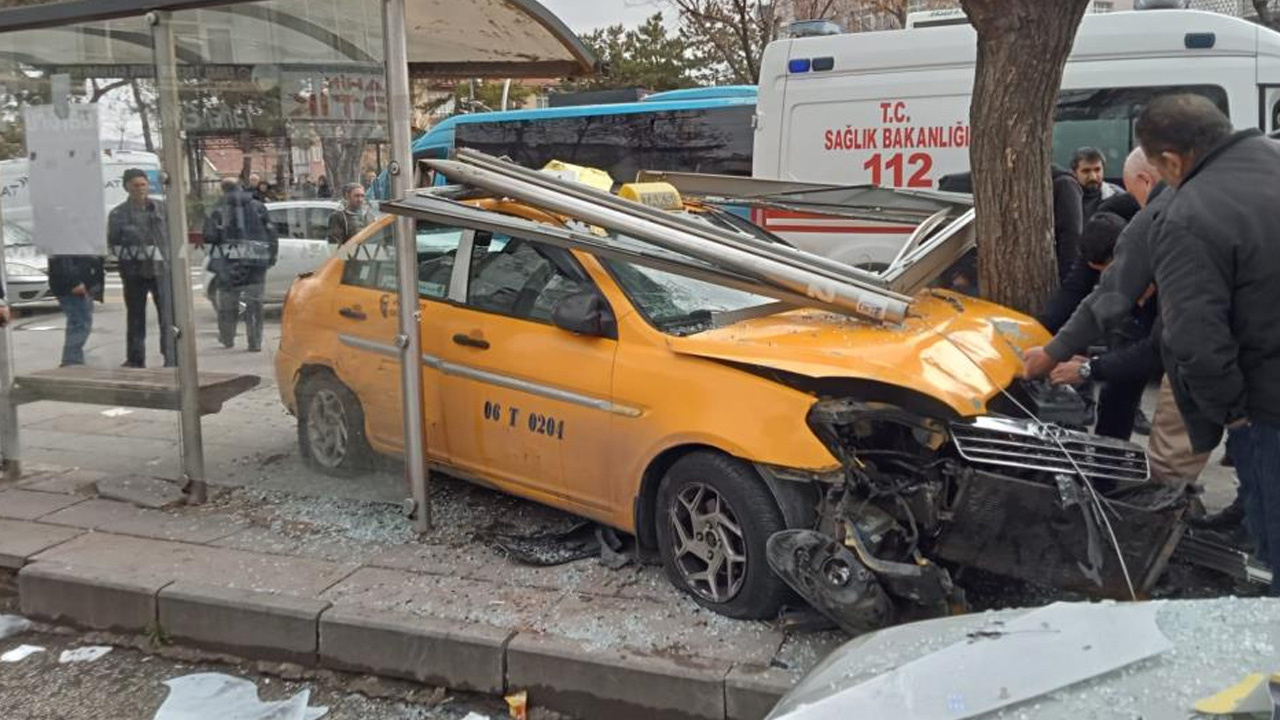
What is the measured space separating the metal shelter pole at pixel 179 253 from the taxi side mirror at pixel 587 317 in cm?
232

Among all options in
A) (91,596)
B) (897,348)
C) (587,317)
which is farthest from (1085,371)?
(91,596)

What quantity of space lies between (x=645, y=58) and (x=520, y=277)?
25614 millimetres

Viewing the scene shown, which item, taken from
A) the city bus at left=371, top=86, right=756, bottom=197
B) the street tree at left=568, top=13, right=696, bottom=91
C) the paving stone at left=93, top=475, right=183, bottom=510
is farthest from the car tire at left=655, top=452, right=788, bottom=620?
the street tree at left=568, top=13, right=696, bottom=91

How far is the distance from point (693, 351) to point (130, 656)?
265 cm

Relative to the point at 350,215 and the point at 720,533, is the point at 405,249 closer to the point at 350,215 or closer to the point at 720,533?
the point at 350,215

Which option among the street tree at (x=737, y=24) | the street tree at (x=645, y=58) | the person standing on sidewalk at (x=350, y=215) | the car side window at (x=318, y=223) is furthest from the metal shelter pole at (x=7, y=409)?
the street tree at (x=645, y=58)

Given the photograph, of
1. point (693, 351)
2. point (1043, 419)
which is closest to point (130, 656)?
point (693, 351)

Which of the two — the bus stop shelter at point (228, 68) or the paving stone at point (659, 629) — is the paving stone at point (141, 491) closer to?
the bus stop shelter at point (228, 68)

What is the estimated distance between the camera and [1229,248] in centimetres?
326

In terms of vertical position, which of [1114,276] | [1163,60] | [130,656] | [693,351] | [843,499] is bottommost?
[130,656]

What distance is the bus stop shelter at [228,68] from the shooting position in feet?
16.1

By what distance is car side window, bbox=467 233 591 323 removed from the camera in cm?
478

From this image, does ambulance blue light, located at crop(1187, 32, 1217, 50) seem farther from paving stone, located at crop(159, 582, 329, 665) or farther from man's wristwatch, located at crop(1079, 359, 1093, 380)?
paving stone, located at crop(159, 582, 329, 665)

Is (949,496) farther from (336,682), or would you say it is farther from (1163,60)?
(1163,60)
